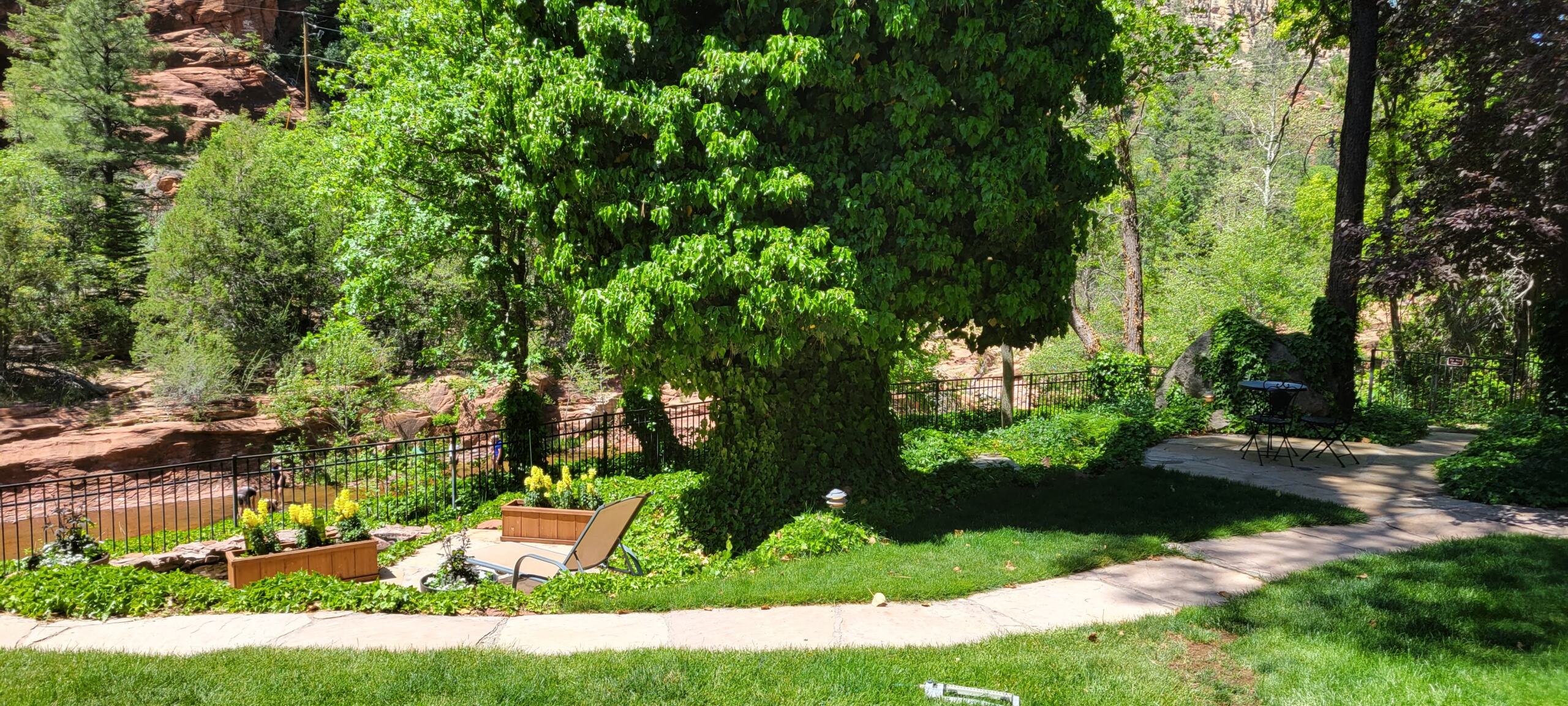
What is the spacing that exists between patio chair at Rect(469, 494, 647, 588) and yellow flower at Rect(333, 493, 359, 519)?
1176 millimetres

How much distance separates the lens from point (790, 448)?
8867 mm

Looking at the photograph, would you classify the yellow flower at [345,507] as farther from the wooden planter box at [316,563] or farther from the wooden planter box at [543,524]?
Answer: the wooden planter box at [543,524]

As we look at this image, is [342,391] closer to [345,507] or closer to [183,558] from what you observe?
[183,558]

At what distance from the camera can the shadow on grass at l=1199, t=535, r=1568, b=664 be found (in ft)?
15.2

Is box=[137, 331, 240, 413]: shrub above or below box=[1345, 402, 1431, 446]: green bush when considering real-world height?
above

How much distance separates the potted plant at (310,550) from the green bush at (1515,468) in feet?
37.2

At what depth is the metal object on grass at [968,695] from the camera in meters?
3.85

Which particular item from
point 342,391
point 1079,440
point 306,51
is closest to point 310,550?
point 1079,440

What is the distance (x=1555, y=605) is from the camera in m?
5.07

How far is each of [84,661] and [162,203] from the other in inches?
1229

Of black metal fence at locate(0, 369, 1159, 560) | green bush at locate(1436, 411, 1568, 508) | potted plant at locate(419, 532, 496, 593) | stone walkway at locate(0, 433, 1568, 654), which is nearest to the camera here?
stone walkway at locate(0, 433, 1568, 654)

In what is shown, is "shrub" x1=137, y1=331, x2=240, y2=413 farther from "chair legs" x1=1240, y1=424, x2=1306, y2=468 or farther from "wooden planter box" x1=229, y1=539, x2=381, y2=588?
"chair legs" x1=1240, y1=424, x2=1306, y2=468

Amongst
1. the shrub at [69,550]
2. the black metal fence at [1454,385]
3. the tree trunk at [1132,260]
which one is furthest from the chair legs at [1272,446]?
the shrub at [69,550]

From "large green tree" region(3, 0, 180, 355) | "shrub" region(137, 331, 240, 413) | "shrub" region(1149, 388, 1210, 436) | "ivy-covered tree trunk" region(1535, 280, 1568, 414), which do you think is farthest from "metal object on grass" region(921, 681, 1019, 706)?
"large green tree" region(3, 0, 180, 355)
